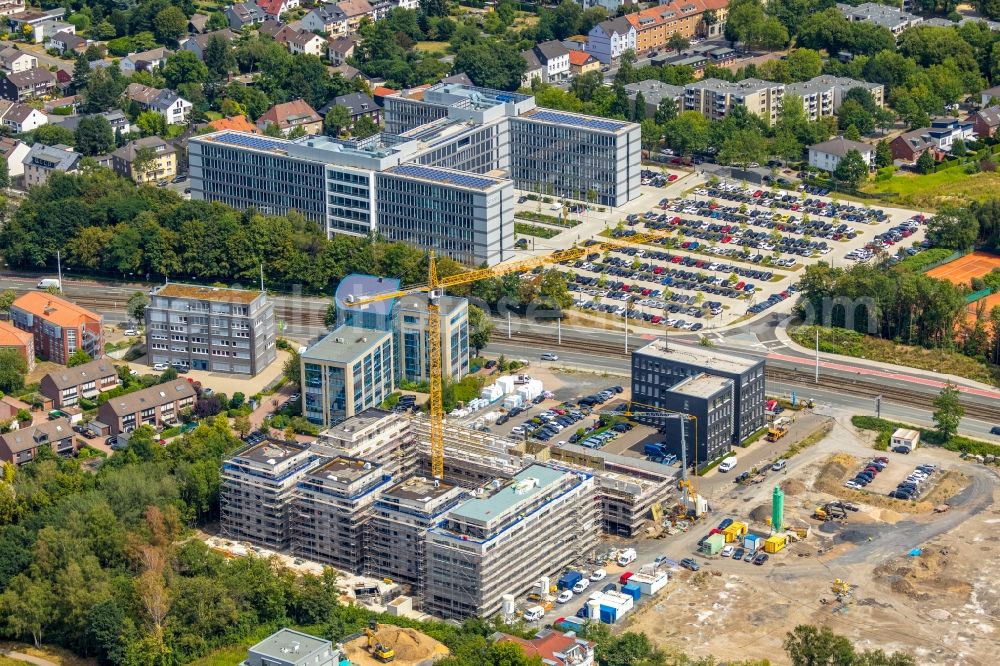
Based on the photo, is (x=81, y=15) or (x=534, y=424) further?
(x=81, y=15)

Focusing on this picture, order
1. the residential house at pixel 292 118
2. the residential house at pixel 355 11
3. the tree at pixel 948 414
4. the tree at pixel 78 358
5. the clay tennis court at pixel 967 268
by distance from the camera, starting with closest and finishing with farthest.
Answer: the tree at pixel 948 414 < the tree at pixel 78 358 < the clay tennis court at pixel 967 268 < the residential house at pixel 292 118 < the residential house at pixel 355 11

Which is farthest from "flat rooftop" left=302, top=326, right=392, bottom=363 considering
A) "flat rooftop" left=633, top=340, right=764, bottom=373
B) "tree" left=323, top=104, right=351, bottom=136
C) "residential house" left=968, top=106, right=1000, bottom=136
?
"residential house" left=968, top=106, right=1000, bottom=136

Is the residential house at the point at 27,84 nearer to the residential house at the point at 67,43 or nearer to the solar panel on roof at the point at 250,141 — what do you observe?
the residential house at the point at 67,43

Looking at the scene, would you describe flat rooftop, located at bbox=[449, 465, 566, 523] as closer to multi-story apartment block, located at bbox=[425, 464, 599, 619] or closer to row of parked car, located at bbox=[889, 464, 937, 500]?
multi-story apartment block, located at bbox=[425, 464, 599, 619]

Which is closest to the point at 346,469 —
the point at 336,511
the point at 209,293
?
the point at 336,511

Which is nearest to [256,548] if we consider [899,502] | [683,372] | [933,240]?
[683,372]

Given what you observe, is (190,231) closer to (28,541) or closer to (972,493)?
(28,541)

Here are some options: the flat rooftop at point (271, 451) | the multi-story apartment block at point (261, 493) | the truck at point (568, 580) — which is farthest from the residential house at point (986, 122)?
the multi-story apartment block at point (261, 493)

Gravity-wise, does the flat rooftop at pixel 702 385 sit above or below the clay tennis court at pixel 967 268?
above
